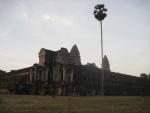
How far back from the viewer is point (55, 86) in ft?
221

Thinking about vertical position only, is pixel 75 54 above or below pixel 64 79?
above

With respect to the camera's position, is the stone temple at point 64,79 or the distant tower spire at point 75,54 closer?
the stone temple at point 64,79

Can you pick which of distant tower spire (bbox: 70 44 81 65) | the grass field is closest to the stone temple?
distant tower spire (bbox: 70 44 81 65)

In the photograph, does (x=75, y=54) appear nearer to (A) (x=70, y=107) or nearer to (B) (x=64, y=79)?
(B) (x=64, y=79)

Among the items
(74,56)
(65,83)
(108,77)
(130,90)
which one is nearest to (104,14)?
(65,83)

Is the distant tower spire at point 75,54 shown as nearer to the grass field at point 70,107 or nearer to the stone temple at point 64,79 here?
the stone temple at point 64,79

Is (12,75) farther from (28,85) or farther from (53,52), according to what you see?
(28,85)

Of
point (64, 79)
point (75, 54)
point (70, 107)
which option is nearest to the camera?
point (70, 107)

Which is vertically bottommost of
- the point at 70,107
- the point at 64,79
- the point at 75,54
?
the point at 70,107

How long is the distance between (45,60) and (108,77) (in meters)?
26.9

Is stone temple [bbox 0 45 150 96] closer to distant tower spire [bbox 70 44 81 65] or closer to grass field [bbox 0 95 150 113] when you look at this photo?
distant tower spire [bbox 70 44 81 65]

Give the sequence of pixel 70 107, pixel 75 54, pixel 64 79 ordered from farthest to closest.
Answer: pixel 75 54, pixel 64 79, pixel 70 107

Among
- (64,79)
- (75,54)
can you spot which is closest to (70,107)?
(64,79)

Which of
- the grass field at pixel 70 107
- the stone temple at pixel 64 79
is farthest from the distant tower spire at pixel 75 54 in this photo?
the grass field at pixel 70 107
